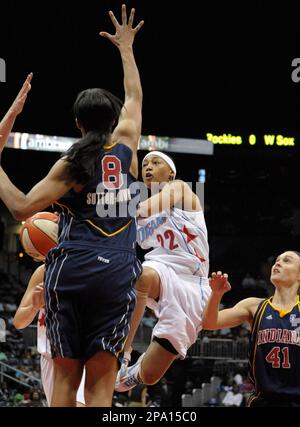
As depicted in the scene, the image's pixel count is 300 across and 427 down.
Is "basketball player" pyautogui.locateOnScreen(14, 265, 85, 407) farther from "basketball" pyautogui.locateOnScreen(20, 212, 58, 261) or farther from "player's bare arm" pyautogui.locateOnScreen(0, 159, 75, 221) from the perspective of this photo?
"player's bare arm" pyautogui.locateOnScreen(0, 159, 75, 221)

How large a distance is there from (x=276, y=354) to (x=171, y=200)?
142 centimetres

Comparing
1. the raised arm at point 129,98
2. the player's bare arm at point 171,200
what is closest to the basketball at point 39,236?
the player's bare arm at point 171,200

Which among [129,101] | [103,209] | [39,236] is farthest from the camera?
[39,236]

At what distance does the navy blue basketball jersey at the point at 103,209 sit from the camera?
370 centimetres

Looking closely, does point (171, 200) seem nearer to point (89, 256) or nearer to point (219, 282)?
point (219, 282)

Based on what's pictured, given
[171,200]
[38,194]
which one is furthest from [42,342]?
[38,194]

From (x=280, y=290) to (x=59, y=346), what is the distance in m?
2.77

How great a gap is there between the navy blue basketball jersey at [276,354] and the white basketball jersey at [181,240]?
2.19 feet

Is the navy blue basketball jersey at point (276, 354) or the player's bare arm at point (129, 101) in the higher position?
the player's bare arm at point (129, 101)

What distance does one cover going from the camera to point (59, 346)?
3.62 m

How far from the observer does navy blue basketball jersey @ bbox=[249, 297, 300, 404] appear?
554 centimetres

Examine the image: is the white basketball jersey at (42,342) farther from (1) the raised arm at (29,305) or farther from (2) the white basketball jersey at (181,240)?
(2) the white basketball jersey at (181,240)

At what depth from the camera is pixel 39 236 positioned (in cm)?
530

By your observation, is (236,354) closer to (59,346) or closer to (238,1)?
(238,1)
